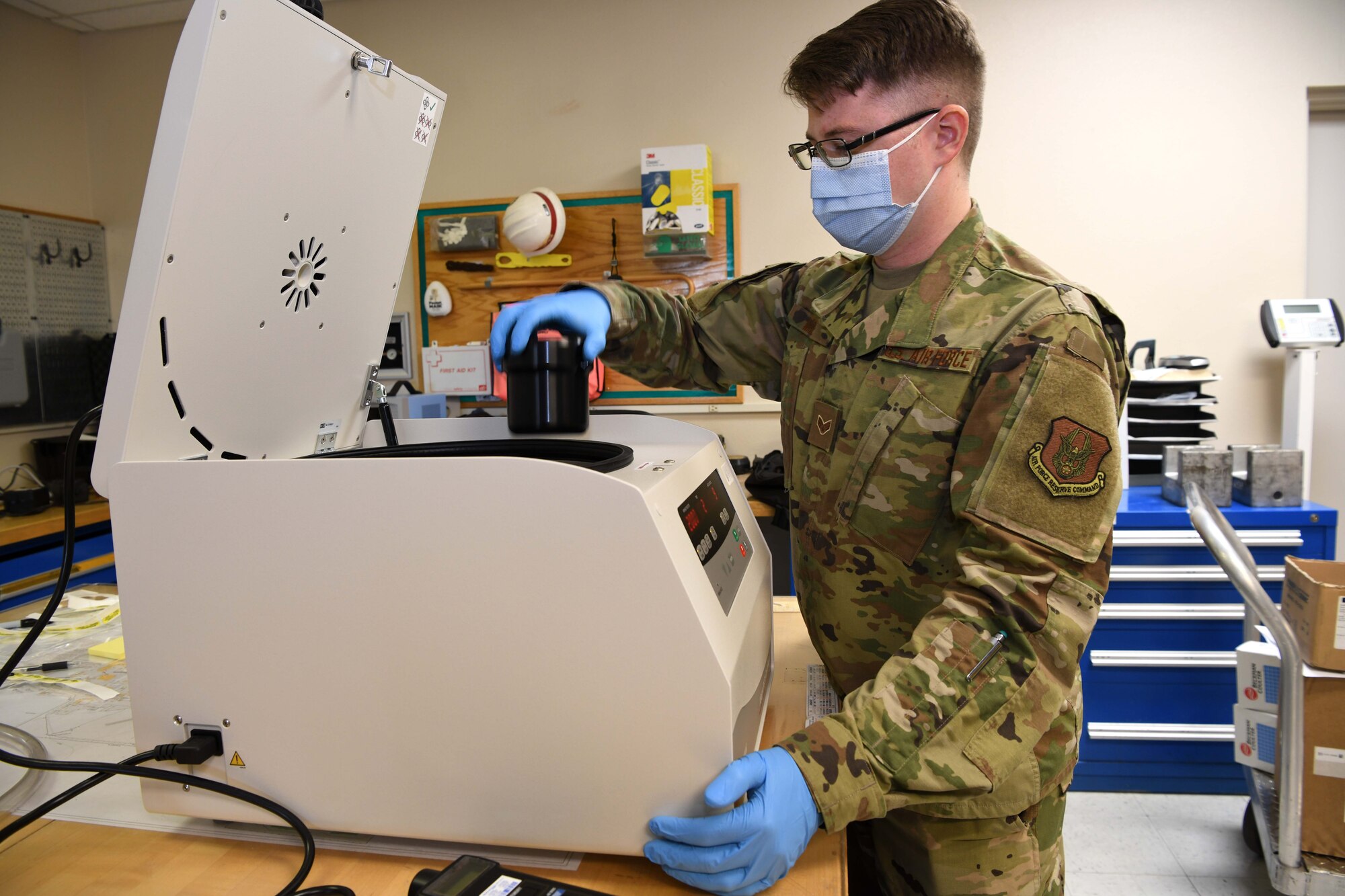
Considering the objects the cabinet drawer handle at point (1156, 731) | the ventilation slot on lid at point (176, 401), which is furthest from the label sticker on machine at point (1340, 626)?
the ventilation slot on lid at point (176, 401)

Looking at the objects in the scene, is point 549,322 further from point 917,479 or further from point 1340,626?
point 1340,626

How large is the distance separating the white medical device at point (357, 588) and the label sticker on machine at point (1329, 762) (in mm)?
1575

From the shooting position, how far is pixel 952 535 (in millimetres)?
842

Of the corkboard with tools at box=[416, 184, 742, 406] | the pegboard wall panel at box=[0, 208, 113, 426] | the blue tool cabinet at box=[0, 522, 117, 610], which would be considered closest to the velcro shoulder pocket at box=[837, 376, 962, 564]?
the corkboard with tools at box=[416, 184, 742, 406]

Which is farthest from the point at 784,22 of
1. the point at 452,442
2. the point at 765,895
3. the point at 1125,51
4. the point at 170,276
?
the point at 765,895

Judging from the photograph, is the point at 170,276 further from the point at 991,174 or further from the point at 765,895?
the point at 991,174

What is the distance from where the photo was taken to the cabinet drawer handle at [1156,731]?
6.88ft

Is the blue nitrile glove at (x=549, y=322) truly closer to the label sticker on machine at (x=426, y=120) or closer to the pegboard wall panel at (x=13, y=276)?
the label sticker on machine at (x=426, y=120)

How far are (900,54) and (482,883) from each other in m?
0.91

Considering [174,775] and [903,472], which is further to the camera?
[903,472]

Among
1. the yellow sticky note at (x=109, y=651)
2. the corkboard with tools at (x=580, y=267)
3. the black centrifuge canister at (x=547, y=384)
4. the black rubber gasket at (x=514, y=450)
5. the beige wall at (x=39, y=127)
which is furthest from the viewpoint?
the beige wall at (x=39, y=127)

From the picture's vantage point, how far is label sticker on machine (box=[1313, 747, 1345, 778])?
61.9 inches

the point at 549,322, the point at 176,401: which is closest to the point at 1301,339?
the point at 549,322

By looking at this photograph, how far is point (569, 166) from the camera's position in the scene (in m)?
2.92
